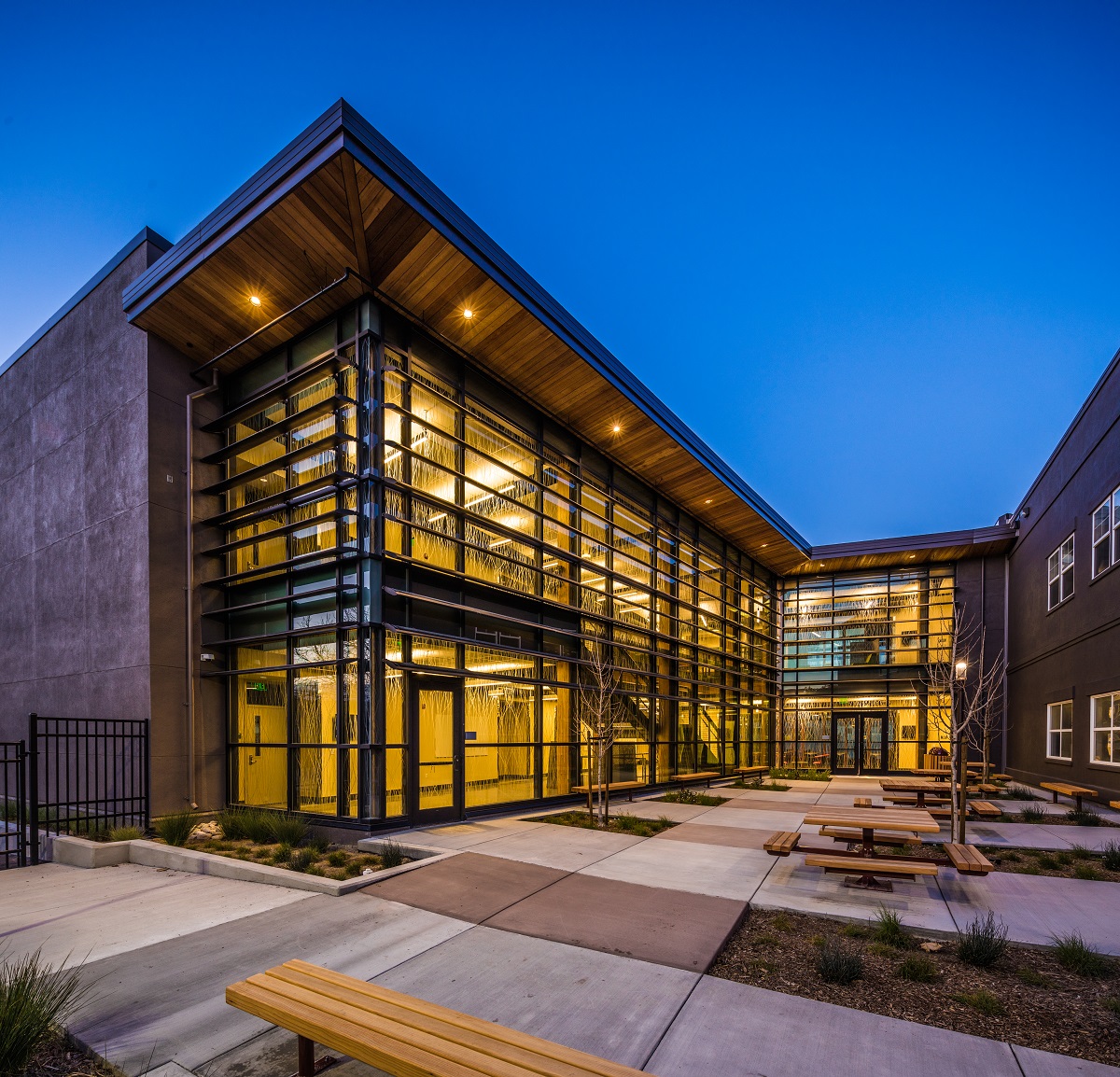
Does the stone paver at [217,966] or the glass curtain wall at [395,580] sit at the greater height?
the glass curtain wall at [395,580]

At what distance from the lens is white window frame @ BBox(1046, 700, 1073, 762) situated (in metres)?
17.9

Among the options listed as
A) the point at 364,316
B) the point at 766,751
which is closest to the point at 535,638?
the point at 364,316

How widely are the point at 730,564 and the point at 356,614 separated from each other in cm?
1768

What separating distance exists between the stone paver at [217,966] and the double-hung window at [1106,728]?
15.1 meters

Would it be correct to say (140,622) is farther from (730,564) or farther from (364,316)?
(730,564)

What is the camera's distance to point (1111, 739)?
48.8 feet

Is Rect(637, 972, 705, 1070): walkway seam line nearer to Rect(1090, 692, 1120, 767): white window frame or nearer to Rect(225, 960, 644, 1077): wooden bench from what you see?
Rect(225, 960, 644, 1077): wooden bench

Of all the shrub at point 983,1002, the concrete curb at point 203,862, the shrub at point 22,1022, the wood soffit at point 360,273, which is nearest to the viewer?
the shrub at point 22,1022

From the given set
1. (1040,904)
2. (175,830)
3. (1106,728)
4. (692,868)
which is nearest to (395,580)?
(175,830)

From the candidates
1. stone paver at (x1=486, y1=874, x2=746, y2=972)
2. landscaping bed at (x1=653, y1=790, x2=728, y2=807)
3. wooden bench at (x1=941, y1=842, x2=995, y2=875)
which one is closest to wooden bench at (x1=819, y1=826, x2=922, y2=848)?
wooden bench at (x1=941, y1=842, x2=995, y2=875)

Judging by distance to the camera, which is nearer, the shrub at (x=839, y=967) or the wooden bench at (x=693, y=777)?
the shrub at (x=839, y=967)

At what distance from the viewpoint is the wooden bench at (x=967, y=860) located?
7400 millimetres

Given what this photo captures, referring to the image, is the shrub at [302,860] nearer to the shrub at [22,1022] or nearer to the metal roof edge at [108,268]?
the shrub at [22,1022]

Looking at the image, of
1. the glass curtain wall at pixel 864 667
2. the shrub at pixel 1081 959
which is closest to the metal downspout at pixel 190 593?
the shrub at pixel 1081 959
